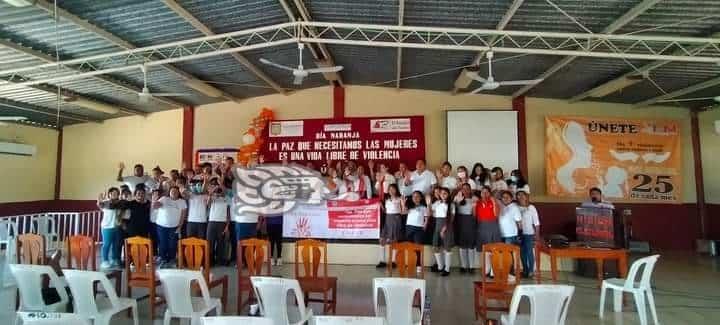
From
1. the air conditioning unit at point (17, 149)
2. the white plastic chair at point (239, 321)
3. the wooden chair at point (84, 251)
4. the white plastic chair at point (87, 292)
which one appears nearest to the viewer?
the white plastic chair at point (239, 321)

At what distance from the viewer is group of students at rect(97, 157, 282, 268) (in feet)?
22.0

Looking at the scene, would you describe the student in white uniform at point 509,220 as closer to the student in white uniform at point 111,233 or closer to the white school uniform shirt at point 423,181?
the white school uniform shirt at point 423,181

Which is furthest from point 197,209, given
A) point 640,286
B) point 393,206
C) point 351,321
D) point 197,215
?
point 640,286

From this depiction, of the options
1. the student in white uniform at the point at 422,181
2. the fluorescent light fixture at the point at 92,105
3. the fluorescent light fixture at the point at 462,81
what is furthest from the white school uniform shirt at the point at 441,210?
the fluorescent light fixture at the point at 92,105

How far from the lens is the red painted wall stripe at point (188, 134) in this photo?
9758 millimetres

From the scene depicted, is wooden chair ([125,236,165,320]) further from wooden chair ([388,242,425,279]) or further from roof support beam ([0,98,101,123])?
roof support beam ([0,98,101,123])

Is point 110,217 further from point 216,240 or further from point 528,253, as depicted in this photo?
point 528,253

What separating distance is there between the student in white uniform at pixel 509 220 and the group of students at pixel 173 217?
152 inches

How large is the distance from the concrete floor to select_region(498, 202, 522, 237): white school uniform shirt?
33.6 inches

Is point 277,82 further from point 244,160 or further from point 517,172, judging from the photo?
point 517,172

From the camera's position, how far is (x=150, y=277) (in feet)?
13.9

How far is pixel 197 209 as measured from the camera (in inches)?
268

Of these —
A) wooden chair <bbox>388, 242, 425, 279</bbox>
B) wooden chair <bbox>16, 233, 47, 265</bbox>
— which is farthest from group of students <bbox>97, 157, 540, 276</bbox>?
wooden chair <bbox>388, 242, 425, 279</bbox>

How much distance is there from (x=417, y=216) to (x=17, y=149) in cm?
879
